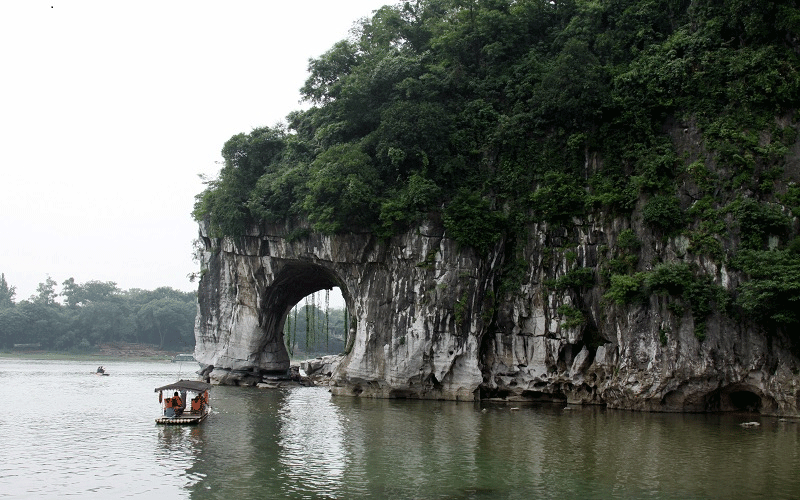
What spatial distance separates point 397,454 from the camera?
1402 centimetres

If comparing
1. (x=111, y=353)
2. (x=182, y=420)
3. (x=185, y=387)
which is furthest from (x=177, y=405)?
(x=111, y=353)

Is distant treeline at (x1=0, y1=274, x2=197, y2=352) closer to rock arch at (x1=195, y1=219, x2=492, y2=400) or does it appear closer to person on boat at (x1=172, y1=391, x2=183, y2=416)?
rock arch at (x1=195, y1=219, x2=492, y2=400)

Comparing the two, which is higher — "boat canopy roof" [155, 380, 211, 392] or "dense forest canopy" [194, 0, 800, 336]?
"dense forest canopy" [194, 0, 800, 336]

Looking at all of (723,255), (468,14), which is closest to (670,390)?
(723,255)

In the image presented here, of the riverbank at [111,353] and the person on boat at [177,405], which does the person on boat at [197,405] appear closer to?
the person on boat at [177,405]

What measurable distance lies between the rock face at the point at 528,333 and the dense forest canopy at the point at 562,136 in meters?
0.73

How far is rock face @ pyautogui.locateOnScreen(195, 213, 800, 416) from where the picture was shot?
19578 mm

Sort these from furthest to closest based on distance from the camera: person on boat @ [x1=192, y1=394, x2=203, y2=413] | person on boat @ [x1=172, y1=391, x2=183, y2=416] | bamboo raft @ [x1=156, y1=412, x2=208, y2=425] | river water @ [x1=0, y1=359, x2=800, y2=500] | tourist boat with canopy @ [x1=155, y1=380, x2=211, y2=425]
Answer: person on boat @ [x1=192, y1=394, x2=203, y2=413], person on boat @ [x1=172, y1=391, x2=183, y2=416], tourist boat with canopy @ [x1=155, y1=380, x2=211, y2=425], bamboo raft @ [x1=156, y1=412, x2=208, y2=425], river water @ [x1=0, y1=359, x2=800, y2=500]

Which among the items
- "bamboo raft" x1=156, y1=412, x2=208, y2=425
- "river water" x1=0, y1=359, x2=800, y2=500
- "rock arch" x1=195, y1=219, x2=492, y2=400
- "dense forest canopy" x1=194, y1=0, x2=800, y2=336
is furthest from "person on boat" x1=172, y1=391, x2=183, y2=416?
"dense forest canopy" x1=194, y1=0, x2=800, y2=336

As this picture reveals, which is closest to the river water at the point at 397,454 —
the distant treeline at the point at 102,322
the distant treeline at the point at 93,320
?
the distant treeline at the point at 102,322

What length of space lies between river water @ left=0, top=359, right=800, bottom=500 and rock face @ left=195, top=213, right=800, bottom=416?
47.1 inches

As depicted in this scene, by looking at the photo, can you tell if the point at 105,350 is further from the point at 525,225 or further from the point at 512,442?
the point at 512,442

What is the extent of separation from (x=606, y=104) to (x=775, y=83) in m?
5.26

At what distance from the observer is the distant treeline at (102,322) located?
218ft
